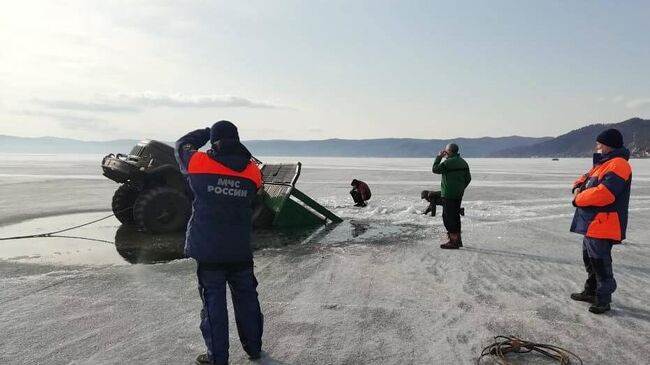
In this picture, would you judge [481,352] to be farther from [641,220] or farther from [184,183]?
[641,220]

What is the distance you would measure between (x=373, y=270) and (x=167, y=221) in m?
4.23

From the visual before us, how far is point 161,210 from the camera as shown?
7996 mm

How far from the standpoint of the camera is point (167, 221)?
805cm

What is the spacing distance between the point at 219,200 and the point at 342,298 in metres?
2.02

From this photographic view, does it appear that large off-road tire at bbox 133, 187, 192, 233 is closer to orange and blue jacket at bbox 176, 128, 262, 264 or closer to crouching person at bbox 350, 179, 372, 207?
crouching person at bbox 350, 179, 372, 207

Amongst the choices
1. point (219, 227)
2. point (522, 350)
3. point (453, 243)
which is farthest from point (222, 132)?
point (453, 243)

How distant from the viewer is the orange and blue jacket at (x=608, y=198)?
3.98 metres

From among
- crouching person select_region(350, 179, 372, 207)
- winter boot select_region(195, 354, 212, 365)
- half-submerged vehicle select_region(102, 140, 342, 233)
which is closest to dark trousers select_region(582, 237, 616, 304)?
winter boot select_region(195, 354, 212, 365)

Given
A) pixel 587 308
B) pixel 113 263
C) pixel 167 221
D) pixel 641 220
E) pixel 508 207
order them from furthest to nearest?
pixel 508 207 → pixel 641 220 → pixel 167 221 → pixel 113 263 → pixel 587 308

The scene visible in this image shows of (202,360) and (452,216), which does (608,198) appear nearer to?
(452,216)

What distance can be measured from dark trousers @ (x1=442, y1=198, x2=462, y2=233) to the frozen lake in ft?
1.47

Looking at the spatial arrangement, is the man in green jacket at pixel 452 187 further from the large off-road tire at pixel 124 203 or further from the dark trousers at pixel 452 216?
the large off-road tire at pixel 124 203

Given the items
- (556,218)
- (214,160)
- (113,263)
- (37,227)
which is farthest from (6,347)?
(556,218)

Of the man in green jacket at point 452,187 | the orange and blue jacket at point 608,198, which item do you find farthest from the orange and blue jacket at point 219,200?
the man in green jacket at point 452,187
